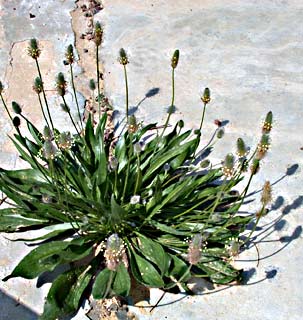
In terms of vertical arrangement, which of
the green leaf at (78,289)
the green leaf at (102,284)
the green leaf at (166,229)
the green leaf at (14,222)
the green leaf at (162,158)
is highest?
the green leaf at (162,158)

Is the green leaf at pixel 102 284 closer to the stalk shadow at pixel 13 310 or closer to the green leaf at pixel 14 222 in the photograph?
the stalk shadow at pixel 13 310

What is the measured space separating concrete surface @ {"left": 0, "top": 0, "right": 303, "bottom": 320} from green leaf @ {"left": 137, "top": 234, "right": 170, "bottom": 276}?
279mm

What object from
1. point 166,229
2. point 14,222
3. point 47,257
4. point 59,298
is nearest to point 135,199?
point 166,229

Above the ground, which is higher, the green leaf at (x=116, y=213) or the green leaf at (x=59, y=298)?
the green leaf at (x=116, y=213)

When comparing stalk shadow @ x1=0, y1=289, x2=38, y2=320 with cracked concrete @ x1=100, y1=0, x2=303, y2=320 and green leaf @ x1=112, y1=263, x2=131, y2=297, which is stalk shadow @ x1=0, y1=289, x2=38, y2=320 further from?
cracked concrete @ x1=100, y1=0, x2=303, y2=320

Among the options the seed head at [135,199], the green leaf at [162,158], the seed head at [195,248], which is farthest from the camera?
the green leaf at [162,158]

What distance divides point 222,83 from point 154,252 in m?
2.13

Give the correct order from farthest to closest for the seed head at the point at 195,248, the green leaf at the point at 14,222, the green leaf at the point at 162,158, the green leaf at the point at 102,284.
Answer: the green leaf at the point at 162,158
the green leaf at the point at 14,222
the green leaf at the point at 102,284
the seed head at the point at 195,248

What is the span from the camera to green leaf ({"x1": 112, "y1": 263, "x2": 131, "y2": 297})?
11.2 ft

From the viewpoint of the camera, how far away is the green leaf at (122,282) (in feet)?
11.2

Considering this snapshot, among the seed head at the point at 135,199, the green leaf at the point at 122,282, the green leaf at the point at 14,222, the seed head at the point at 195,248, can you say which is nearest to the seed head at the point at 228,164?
the seed head at the point at 195,248

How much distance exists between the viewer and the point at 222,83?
17.3 feet

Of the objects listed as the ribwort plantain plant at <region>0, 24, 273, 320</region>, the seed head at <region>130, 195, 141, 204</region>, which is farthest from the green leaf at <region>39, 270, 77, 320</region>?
the seed head at <region>130, 195, 141, 204</region>

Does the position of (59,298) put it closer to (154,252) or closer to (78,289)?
(78,289)
